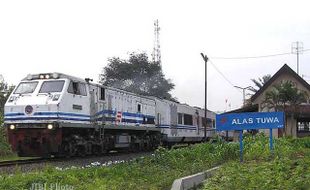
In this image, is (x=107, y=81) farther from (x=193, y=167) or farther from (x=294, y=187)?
(x=294, y=187)

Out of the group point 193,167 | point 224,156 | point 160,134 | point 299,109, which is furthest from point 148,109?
point 299,109

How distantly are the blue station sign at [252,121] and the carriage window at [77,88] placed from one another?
26.0ft

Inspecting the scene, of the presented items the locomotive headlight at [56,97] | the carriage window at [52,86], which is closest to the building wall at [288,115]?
the carriage window at [52,86]

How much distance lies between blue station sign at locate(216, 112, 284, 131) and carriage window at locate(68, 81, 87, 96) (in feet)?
26.0

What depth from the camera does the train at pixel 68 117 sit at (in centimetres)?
1823

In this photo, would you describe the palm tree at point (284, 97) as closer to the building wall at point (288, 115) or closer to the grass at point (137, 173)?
the building wall at point (288, 115)

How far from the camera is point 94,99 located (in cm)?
2134

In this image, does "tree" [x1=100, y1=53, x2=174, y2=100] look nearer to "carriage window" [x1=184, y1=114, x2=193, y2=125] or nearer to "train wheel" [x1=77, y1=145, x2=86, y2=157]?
"carriage window" [x1=184, y1=114, x2=193, y2=125]

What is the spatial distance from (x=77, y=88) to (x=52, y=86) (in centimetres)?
113

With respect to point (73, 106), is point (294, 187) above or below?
below

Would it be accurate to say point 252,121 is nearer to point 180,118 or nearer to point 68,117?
point 68,117

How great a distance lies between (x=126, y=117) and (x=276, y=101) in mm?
23409

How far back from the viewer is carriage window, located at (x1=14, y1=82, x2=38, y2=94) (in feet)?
63.4

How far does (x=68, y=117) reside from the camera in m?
18.8
